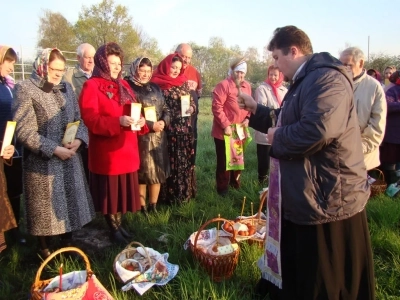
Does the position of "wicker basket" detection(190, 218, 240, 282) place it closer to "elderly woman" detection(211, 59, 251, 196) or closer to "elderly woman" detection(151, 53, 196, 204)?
"elderly woman" detection(151, 53, 196, 204)

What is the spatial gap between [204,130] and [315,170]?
8.18 m

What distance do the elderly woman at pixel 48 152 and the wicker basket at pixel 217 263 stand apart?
1097 mm

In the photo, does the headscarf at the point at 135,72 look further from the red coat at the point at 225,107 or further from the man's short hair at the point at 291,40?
the man's short hair at the point at 291,40

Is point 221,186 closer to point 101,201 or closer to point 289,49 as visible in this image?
point 101,201

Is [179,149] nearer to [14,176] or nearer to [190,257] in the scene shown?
[190,257]

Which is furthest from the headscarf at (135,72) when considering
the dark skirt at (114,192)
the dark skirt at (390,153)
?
the dark skirt at (390,153)

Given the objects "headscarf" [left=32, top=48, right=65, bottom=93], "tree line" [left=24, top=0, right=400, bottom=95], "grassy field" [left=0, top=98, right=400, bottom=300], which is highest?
"tree line" [left=24, top=0, right=400, bottom=95]

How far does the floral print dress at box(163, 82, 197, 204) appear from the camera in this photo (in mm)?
4113

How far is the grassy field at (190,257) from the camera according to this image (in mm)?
2461

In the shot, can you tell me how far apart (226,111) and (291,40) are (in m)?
2.68

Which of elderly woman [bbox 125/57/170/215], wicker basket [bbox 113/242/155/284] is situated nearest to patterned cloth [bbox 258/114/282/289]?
wicker basket [bbox 113/242/155/284]

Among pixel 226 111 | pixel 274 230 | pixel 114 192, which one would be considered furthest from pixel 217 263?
pixel 226 111

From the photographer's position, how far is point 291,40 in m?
1.99

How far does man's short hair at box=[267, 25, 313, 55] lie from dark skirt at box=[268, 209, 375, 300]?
1.01 meters
